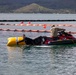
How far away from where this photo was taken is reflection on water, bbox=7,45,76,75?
34000 millimetres

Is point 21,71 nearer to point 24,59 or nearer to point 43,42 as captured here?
point 24,59

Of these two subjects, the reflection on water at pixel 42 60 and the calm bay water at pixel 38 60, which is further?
the reflection on water at pixel 42 60

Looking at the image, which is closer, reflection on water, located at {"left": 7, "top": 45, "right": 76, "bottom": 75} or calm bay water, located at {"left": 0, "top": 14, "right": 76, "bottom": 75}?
calm bay water, located at {"left": 0, "top": 14, "right": 76, "bottom": 75}

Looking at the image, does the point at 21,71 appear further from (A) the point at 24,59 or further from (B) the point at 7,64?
(A) the point at 24,59

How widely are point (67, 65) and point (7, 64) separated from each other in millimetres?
4986

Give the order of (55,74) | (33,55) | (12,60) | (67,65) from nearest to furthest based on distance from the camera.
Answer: (55,74)
(67,65)
(12,60)
(33,55)

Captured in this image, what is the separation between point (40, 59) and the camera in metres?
40.6

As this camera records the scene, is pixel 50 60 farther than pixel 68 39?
No

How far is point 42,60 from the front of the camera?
39875 millimetres

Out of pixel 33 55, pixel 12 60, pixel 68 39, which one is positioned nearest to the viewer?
pixel 12 60

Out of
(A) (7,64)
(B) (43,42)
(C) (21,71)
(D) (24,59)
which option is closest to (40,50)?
(B) (43,42)

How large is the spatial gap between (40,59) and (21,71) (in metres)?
7.11

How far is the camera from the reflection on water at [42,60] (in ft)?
112

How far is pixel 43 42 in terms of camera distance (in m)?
51.1
